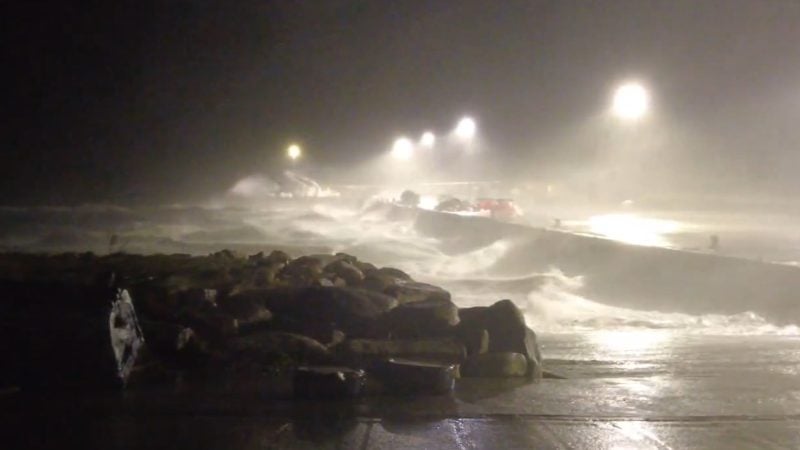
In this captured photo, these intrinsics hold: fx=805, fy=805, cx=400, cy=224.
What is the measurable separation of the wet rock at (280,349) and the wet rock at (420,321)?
3.15 ft

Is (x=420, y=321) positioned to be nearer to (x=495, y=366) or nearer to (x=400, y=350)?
(x=400, y=350)

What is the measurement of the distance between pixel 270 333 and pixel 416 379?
2.18 m

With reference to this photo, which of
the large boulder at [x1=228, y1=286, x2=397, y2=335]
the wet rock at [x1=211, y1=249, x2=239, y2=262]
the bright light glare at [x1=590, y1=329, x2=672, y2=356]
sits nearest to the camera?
the large boulder at [x1=228, y1=286, x2=397, y2=335]

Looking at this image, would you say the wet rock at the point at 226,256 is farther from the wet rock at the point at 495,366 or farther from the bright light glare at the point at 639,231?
the bright light glare at the point at 639,231

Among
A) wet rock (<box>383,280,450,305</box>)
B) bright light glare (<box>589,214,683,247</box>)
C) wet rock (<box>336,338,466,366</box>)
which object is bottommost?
wet rock (<box>336,338,466,366</box>)

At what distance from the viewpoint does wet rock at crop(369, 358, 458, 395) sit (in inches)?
307

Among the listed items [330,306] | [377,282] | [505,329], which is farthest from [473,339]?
[377,282]

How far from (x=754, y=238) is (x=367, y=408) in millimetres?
27763

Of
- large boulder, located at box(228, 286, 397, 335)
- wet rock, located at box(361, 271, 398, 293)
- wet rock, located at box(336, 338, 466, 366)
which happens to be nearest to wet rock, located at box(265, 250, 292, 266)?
wet rock, located at box(361, 271, 398, 293)

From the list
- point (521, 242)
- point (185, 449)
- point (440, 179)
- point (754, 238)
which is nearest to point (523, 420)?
point (185, 449)

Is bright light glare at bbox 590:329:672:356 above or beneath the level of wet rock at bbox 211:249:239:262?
beneath

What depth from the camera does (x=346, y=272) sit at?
1209 cm

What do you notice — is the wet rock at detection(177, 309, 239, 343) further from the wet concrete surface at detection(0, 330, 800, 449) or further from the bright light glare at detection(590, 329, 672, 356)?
the bright light glare at detection(590, 329, 672, 356)

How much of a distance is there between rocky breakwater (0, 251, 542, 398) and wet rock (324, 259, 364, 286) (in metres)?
0.63
